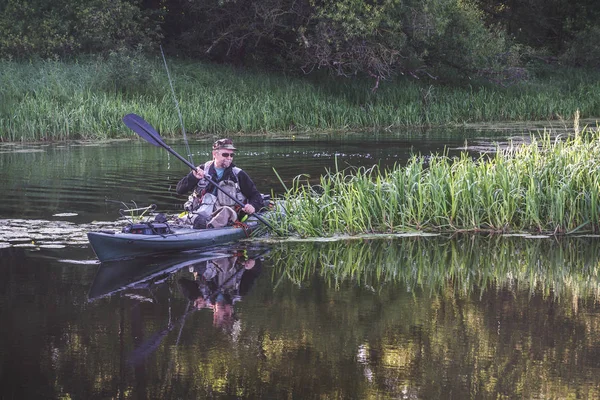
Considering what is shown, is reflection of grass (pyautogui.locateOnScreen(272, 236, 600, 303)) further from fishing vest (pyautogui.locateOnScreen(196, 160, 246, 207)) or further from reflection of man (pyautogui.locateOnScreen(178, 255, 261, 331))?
fishing vest (pyautogui.locateOnScreen(196, 160, 246, 207))

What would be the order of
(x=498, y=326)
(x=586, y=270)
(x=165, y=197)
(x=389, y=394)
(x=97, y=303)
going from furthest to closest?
(x=165, y=197) < (x=586, y=270) < (x=97, y=303) < (x=498, y=326) < (x=389, y=394)

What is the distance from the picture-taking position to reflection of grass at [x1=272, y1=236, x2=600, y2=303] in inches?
304

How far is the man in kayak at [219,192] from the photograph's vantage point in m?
9.75

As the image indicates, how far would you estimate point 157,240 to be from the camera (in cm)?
898

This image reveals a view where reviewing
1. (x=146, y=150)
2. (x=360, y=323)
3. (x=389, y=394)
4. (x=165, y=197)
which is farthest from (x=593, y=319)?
(x=146, y=150)

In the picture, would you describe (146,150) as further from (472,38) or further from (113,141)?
(472,38)

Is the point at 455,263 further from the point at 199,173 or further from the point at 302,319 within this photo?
the point at 199,173

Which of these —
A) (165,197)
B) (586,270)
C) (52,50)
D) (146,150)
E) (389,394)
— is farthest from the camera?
(52,50)

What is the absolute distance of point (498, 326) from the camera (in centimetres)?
625

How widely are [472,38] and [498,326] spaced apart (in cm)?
2314

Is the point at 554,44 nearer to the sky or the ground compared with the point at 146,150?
nearer to the sky

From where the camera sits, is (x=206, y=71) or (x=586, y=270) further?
(x=206, y=71)

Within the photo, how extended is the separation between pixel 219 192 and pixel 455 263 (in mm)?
2650

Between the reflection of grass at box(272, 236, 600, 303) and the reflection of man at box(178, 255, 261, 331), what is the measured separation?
12.5 inches
